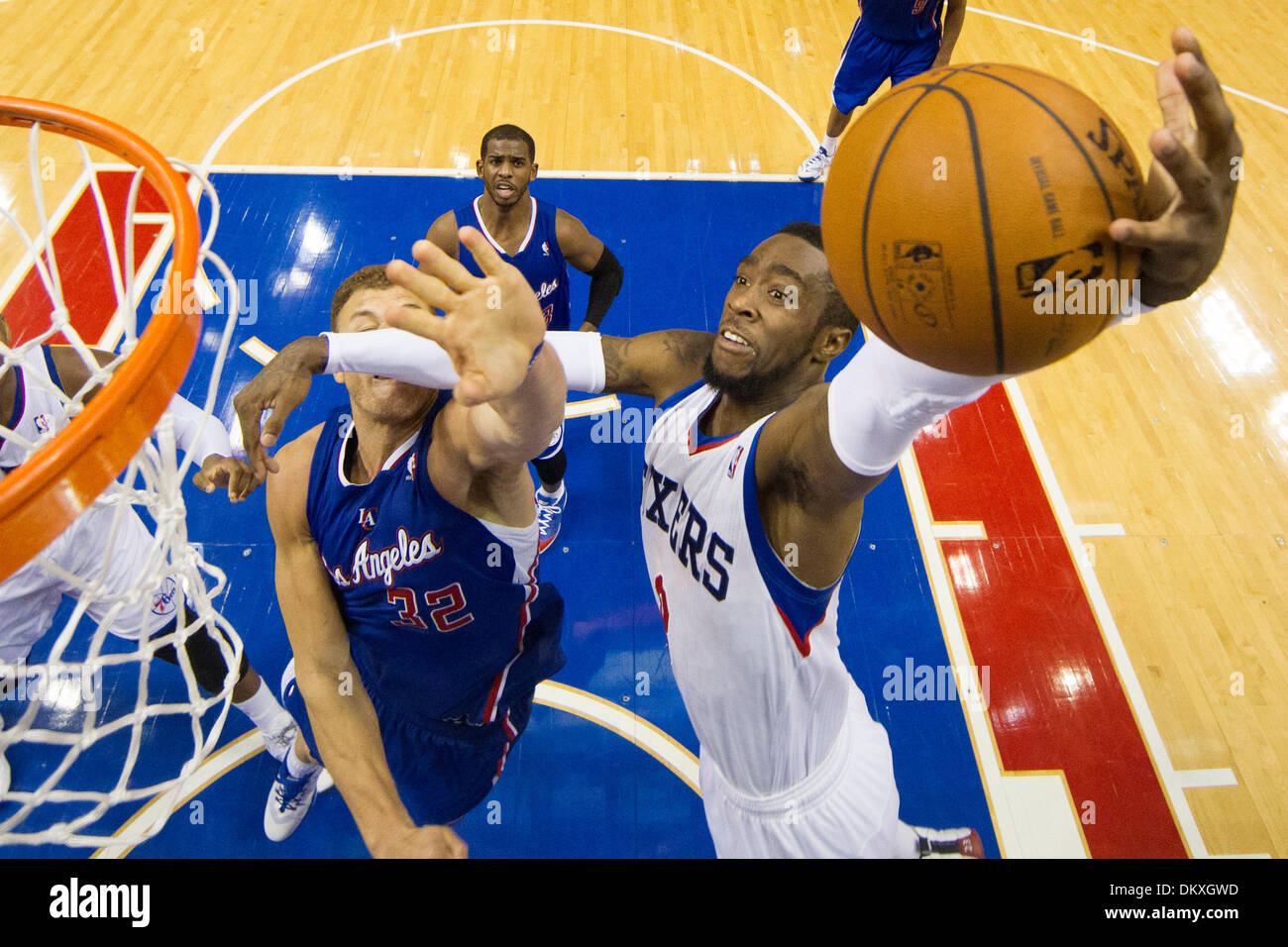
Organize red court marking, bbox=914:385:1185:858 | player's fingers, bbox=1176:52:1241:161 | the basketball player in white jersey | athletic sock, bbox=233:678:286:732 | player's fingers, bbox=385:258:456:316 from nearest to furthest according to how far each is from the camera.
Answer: player's fingers, bbox=1176:52:1241:161 → player's fingers, bbox=385:258:456:316 → the basketball player in white jersey → athletic sock, bbox=233:678:286:732 → red court marking, bbox=914:385:1185:858

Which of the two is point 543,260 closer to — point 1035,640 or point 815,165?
point 1035,640

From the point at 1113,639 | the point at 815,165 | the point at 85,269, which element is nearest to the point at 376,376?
the point at 1113,639

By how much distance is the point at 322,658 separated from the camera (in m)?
2.49

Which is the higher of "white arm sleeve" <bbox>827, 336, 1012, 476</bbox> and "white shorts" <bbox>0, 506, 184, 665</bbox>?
"white arm sleeve" <bbox>827, 336, 1012, 476</bbox>

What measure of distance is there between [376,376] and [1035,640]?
3047 mm

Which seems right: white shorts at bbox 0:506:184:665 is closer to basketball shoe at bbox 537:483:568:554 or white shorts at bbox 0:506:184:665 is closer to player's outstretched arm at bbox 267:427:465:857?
player's outstretched arm at bbox 267:427:465:857

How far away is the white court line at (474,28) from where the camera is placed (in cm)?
638

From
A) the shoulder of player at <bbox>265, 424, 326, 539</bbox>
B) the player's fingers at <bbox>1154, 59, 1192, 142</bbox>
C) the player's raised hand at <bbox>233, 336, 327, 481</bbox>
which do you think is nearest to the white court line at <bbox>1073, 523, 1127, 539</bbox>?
the player's fingers at <bbox>1154, 59, 1192, 142</bbox>

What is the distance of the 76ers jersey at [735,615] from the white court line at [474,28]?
16.4 feet

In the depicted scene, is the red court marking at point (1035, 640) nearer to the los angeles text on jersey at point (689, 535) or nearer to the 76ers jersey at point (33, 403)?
the los angeles text on jersey at point (689, 535)

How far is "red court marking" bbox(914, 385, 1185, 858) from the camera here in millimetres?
3377

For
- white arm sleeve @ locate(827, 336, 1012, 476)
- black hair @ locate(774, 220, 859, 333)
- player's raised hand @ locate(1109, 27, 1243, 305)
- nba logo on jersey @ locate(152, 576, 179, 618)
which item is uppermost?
player's raised hand @ locate(1109, 27, 1243, 305)

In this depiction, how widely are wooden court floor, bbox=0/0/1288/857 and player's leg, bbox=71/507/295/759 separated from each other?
343 centimetres

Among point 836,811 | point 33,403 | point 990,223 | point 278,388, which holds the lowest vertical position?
point 836,811
